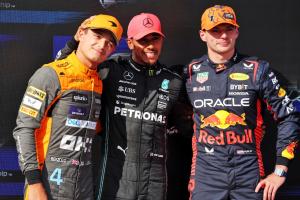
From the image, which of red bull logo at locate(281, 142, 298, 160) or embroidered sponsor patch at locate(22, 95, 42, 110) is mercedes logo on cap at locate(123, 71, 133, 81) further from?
red bull logo at locate(281, 142, 298, 160)

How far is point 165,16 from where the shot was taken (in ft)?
9.10

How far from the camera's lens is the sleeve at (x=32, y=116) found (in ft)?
6.16

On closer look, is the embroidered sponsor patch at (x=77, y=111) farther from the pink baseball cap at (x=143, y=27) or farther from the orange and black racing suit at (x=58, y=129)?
the pink baseball cap at (x=143, y=27)

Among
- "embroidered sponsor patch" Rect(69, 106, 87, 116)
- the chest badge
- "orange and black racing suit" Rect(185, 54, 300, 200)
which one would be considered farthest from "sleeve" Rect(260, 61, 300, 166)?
"embroidered sponsor patch" Rect(69, 106, 87, 116)

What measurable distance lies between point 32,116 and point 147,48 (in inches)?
32.0

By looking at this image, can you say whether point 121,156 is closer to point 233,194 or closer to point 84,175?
point 84,175

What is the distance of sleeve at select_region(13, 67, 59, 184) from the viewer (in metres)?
1.88

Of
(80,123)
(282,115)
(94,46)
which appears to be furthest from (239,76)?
(80,123)

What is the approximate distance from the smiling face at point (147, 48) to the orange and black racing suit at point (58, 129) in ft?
1.30

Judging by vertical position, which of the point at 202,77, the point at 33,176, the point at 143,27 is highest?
the point at 143,27

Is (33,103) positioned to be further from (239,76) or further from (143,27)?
(239,76)

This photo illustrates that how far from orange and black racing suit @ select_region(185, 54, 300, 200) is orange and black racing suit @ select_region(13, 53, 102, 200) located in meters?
0.67

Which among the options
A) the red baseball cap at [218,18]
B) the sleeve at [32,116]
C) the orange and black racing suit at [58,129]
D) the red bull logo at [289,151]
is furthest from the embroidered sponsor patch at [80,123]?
the red bull logo at [289,151]

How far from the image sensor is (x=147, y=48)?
2.37m
